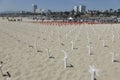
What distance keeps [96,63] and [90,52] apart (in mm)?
2513

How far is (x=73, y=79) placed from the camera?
8.94 metres

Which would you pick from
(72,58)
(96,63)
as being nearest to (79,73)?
(96,63)

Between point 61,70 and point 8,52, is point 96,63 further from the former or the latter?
point 8,52

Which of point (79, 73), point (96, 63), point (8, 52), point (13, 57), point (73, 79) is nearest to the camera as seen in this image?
point (73, 79)

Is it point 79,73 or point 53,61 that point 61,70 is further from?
point 53,61

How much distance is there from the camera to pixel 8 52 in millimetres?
13273

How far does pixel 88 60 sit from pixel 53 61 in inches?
56.5

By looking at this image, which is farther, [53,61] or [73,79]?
[53,61]

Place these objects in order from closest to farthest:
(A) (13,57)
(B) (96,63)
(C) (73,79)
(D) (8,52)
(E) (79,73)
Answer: (C) (73,79), (E) (79,73), (B) (96,63), (A) (13,57), (D) (8,52)

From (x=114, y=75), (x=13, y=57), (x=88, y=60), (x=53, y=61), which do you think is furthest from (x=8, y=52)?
(x=114, y=75)

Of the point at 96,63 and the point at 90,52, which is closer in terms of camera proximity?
the point at 96,63

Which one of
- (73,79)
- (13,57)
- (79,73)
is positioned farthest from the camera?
(13,57)

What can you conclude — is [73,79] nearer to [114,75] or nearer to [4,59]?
[114,75]

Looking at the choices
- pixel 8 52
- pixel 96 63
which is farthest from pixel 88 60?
pixel 8 52
